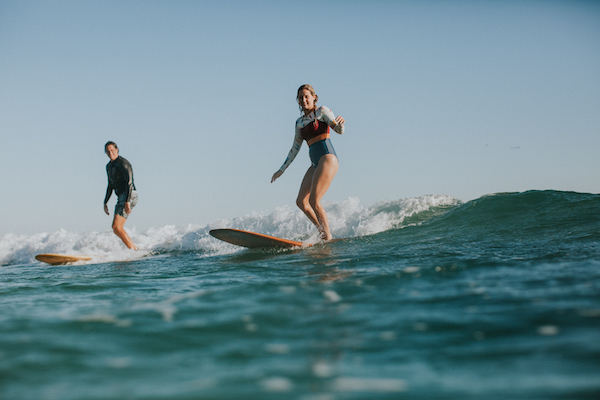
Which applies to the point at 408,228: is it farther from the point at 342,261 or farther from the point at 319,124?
the point at 342,261

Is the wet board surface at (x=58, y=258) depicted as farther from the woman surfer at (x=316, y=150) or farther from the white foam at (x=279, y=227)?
the woman surfer at (x=316, y=150)

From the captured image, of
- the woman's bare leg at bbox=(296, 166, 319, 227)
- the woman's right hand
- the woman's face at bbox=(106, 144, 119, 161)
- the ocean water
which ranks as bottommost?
the ocean water

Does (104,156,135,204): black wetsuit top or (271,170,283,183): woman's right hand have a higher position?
(104,156,135,204): black wetsuit top

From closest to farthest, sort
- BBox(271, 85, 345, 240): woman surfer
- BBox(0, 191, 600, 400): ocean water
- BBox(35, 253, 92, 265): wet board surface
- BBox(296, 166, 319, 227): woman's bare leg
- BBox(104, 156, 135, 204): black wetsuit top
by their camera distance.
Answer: BBox(0, 191, 600, 400): ocean water < BBox(271, 85, 345, 240): woman surfer < BBox(296, 166, 319, 227): woman's bare leg < BBox(35, 253, 92, 265): wet board surface < BBox(104, 156, 135, 204): black wetsuit top

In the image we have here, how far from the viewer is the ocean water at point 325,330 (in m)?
1.69

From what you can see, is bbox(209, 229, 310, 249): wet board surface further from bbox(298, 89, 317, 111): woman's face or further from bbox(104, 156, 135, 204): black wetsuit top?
bbox(104, 156, 135, 204): black wetsuit top

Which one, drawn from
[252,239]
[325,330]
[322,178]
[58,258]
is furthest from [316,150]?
[58,258]

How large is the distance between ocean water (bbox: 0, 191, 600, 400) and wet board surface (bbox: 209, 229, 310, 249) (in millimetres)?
1943

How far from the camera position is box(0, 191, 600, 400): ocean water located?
5.53 ft

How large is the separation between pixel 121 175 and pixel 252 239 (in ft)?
11.3

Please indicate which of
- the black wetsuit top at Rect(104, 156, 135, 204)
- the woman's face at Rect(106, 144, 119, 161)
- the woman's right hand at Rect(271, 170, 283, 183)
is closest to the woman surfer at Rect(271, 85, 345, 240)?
the woman's right hand at Rect(271, 170, 283, 183)

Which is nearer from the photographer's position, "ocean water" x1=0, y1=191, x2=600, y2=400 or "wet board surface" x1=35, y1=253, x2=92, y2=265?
"ocean water" x1=0, y1=191, x2=600, y2=400

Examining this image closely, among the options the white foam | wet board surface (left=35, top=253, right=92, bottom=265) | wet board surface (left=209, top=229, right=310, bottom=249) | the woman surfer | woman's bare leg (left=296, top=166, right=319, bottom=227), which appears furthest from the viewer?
the white foam

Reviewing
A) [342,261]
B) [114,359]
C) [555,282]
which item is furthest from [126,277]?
[555,282]
